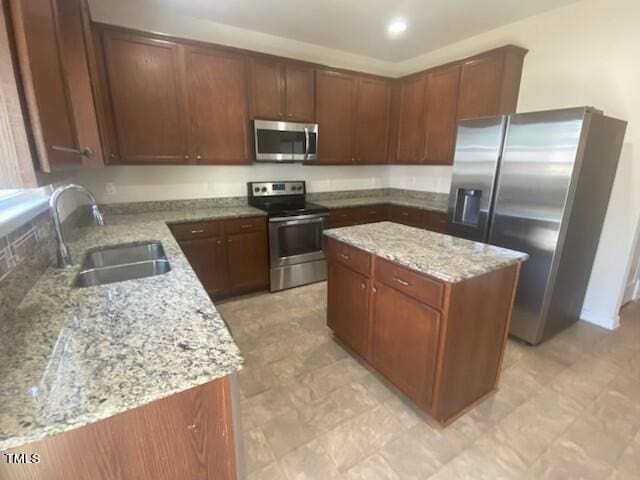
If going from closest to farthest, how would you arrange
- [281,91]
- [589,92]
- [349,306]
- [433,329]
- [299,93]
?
1. [433,329]
2. [349,306]
3. [589,92]
4. [281,91]
5. [299,93]

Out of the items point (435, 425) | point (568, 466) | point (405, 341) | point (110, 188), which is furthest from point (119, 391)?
point (110, 188)

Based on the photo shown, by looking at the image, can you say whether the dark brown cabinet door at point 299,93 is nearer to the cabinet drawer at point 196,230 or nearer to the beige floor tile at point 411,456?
the cabinet drawer at point 196,230

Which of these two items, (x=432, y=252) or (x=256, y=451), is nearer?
(x=256, y=451)

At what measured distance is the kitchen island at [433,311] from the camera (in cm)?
151

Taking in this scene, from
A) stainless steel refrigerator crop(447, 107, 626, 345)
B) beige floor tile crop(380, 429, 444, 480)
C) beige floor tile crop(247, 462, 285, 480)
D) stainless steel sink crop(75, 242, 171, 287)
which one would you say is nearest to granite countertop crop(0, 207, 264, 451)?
stainless steel sink crop(75, 242, 171, 287)

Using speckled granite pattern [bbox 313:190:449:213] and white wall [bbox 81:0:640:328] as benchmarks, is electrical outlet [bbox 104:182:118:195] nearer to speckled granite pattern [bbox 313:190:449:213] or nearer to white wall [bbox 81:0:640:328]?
white wall [bbox 81:0:640:328]

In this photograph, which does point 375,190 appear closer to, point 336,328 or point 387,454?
point 336,328

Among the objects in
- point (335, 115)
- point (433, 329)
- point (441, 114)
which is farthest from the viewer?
point (335, 115)

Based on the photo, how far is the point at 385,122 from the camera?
13.3ft

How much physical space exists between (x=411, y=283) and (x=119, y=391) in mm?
1352

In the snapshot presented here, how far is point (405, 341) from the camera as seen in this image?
1.74 metres

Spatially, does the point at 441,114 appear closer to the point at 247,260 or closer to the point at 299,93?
the point at 299,93

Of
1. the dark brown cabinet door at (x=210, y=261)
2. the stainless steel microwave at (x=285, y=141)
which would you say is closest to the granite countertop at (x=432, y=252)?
the dark brown cabinet door at (x=210, y=261)

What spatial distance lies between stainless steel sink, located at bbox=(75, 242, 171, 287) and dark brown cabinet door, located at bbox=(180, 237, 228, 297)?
1.02m
